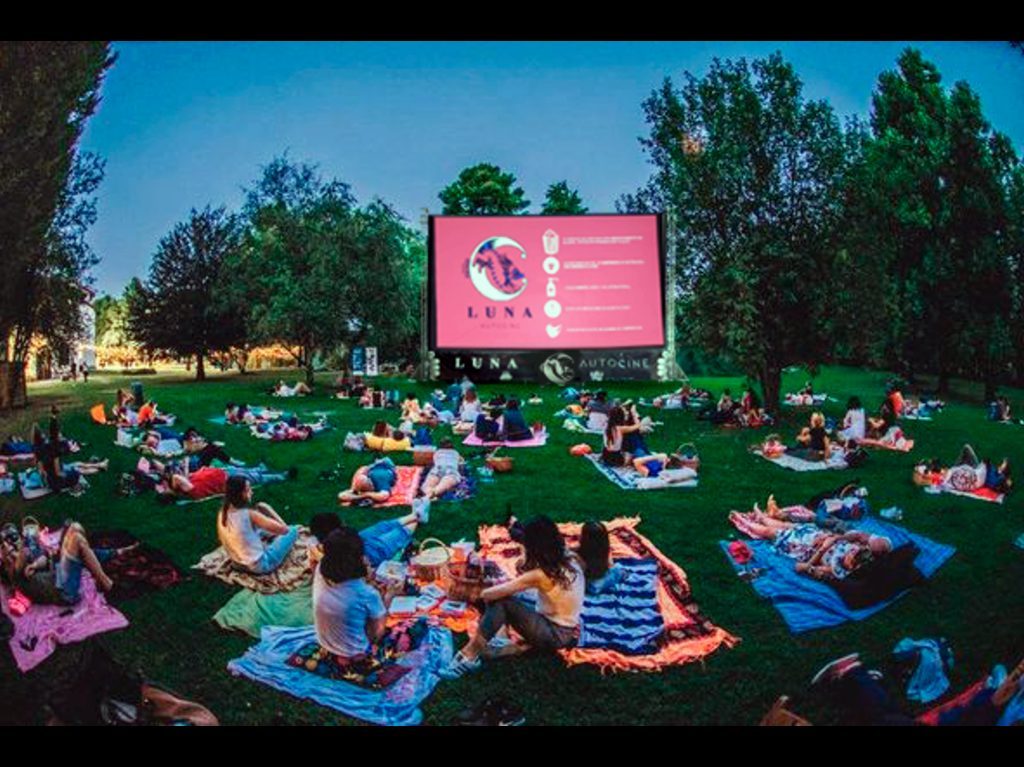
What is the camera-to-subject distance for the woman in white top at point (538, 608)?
4.66 metres

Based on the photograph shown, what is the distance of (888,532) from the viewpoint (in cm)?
535

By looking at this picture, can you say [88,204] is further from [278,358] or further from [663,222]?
[663,222]

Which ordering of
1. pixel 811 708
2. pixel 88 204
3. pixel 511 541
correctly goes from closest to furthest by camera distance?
pixel 811 708 < pixel 511 541 < pixel 88 204

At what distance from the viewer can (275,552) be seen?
16.9 ft

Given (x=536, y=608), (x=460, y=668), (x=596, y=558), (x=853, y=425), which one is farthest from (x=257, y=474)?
(x=853, y=425)

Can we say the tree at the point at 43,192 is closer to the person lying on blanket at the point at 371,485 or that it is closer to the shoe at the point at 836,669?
the person lying on blanket at the point at 371,485

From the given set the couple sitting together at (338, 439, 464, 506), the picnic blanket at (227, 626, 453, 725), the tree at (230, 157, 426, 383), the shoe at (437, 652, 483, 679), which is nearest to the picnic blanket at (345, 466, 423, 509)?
the couple sitting together at (338, 439, 464, 506)

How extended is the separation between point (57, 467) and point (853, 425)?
6.92 metres

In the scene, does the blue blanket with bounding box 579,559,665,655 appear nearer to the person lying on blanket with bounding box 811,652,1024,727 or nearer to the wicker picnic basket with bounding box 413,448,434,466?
the person lying on blanket with bounding box 811,652,1024,727

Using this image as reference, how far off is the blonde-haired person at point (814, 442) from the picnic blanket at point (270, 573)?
4.23 m

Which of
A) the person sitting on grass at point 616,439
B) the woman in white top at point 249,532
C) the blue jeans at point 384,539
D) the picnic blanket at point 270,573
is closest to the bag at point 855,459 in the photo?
the person sitting on grass at point 616,439

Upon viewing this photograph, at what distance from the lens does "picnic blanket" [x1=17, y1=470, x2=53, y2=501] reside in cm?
552
